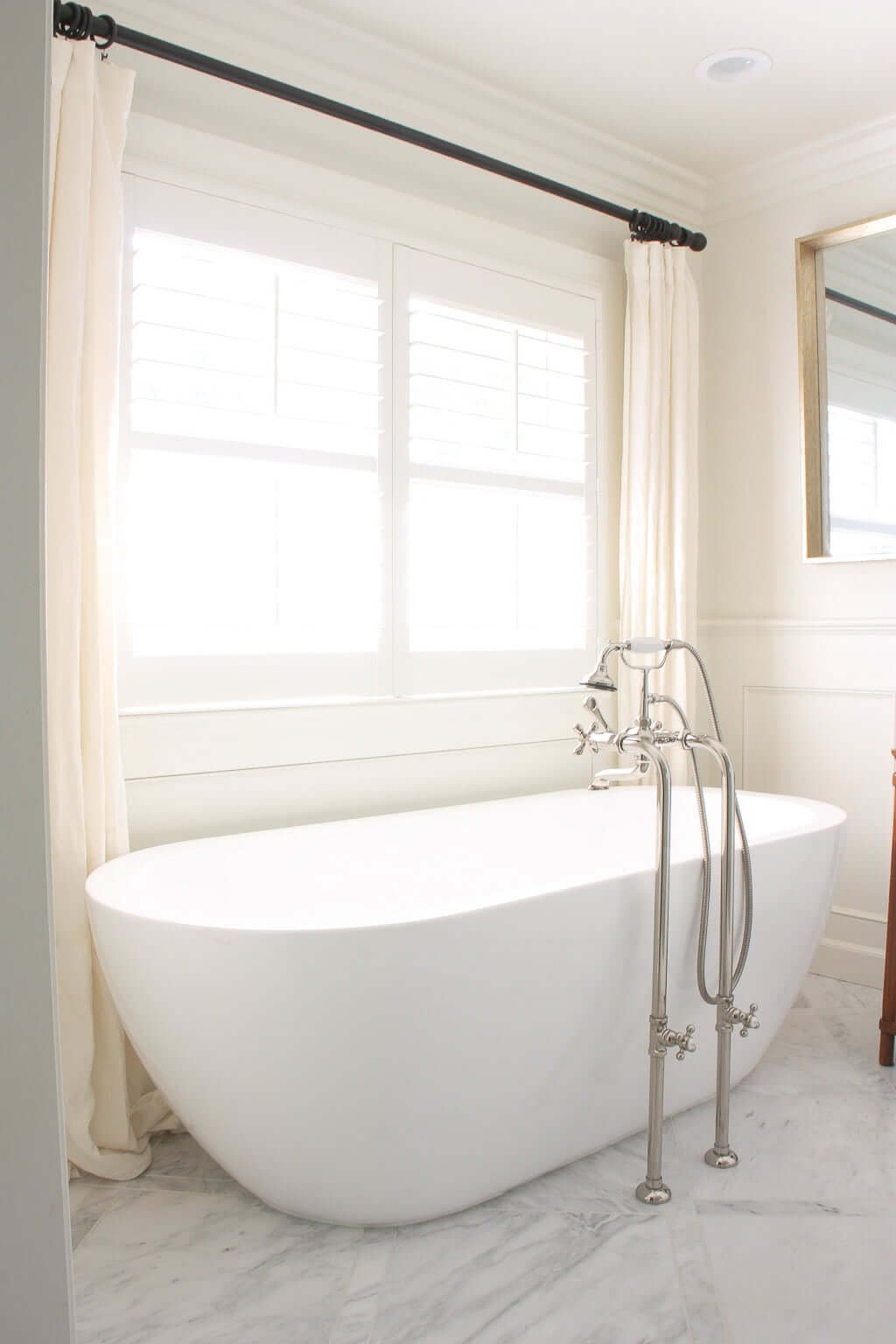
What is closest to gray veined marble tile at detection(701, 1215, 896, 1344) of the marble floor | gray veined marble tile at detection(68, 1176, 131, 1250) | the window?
the marble floor

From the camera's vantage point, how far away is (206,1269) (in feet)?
5.34

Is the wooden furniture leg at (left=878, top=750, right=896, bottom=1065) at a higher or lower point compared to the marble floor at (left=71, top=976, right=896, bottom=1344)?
higher

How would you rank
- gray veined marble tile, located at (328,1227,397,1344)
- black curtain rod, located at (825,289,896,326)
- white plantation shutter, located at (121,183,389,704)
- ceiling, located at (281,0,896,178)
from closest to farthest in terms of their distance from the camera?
Result: gray veined marble tile, located at (328,1227,397,1344), white plantation shutter, located at (121,183,389,704), ceiling, located at (281,0,896,178), black curtain rod, located at (825,289,896,326)

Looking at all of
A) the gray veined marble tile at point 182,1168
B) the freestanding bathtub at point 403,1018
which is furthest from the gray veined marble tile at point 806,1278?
the gray veined marble tile at point 182,1168

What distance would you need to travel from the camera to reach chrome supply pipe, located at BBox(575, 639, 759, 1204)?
1825 millimetres

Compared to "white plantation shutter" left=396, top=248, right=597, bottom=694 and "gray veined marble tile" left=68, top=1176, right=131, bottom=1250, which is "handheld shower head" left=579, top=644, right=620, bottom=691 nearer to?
"white plantation shutter" left=396, top=248, right=597, bottom=694

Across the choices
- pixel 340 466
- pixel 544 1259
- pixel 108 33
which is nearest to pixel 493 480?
pixel 340 466

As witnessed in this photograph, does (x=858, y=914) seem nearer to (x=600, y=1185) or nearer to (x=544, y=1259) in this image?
(x=600, y=1185)

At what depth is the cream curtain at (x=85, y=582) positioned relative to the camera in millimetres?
1945

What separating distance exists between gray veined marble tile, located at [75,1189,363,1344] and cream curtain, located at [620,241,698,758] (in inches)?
74.1

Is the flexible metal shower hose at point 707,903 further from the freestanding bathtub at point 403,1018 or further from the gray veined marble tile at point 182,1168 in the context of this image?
the gray veined marble tile at point 182,1168

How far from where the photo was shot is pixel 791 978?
2.26 m

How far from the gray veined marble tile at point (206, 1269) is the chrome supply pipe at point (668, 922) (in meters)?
0.61

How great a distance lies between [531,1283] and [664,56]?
9.47ft
